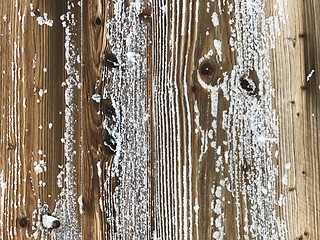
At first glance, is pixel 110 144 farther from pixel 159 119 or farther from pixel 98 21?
pixel 98 21

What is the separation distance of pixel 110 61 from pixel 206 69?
166mm

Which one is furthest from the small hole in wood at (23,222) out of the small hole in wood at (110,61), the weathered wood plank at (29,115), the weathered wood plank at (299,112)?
the weathered wood plank at (299,112)

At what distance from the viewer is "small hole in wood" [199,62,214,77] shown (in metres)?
0.74

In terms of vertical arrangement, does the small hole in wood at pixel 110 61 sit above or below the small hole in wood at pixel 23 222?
above

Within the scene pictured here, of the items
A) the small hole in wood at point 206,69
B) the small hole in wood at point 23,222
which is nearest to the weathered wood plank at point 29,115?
the small hole in wood at point 23,222

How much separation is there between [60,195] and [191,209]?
0.23 meters

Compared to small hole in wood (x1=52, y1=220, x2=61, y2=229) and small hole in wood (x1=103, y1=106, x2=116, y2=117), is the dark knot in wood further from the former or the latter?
small hole in wood (x1=52, y1=220, x2=61, y2=229)

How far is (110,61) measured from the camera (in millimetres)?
765

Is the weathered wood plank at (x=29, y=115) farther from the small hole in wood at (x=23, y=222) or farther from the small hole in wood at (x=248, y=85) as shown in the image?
the small hole in wood at (x=248, y=85)

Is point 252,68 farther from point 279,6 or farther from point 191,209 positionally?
point 191,209

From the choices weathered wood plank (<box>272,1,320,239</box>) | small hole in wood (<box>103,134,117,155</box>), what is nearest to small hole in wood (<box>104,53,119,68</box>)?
small hole in wood (<box>103,134,117,155</box>)

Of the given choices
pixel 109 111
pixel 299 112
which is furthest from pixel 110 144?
pixel 299 112

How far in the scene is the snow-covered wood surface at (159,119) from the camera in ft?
2.34

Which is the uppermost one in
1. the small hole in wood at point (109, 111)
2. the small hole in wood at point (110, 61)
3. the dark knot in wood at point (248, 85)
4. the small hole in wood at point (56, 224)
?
the small hole in wood at point (110, 61)
